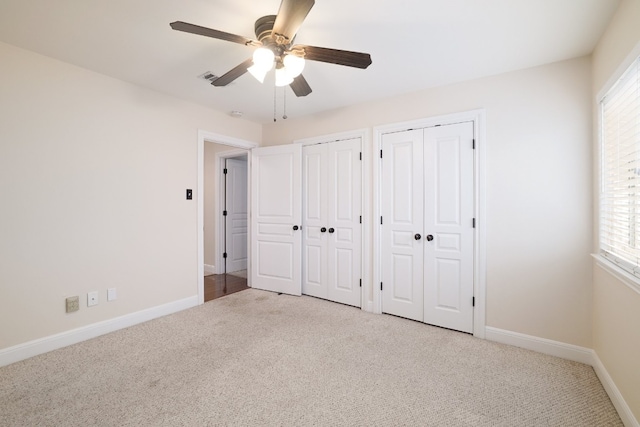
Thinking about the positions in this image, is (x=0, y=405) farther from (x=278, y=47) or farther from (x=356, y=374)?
(x=278, y=47)

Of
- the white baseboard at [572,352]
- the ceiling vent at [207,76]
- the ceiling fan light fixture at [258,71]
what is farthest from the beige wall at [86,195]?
the white baseboard at [572,352]

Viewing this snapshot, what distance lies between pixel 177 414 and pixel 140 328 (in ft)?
4.92

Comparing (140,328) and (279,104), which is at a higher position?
(279,104)

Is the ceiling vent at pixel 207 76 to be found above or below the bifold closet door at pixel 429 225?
above

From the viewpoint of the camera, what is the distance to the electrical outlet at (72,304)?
Result: 245 cm

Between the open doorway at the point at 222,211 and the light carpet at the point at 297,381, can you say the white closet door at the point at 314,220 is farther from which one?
the open doorway at the point at 222,211

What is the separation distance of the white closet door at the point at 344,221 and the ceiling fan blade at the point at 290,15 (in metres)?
1.92

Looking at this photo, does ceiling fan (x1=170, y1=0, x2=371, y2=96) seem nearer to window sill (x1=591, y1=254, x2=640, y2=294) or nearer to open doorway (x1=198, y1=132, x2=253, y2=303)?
window sill (x1=591, y1=254, x2=640, y2=294)

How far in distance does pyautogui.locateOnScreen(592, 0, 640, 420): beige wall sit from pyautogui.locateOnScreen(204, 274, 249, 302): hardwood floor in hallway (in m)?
3.82

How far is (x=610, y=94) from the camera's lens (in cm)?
188

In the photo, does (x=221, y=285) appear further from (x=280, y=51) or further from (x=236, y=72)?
(x=280, y=51)

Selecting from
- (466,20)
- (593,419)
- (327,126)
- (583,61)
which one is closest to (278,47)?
(466,20)

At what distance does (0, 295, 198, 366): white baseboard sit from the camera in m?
2.16

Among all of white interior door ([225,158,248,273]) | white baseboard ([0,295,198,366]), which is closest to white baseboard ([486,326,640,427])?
white baseboard ([0,295,198,366])
